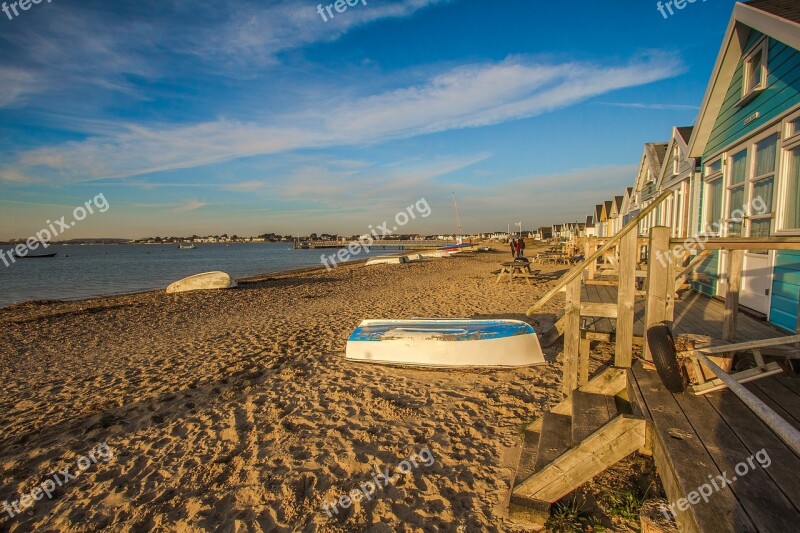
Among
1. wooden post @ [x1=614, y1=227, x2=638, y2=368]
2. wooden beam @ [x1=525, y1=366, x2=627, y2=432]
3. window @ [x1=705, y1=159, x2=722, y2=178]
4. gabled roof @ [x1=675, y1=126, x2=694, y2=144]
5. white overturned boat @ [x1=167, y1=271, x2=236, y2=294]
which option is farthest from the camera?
white overturned boat @ [x1=167, y1=271, x2=236, y2=294]

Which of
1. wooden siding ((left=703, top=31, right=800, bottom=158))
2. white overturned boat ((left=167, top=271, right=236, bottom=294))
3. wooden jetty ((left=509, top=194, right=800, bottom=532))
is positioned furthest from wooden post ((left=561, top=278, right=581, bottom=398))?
white overturned boat ((left=167, top=271, right=236, bottom=294))

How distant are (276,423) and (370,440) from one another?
1437 mm

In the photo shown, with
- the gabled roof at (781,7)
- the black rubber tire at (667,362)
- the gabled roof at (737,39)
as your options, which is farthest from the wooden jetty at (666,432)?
the gabled roof at (781,7)

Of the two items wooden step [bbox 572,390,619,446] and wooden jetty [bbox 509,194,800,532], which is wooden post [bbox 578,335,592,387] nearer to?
wooden jetty [bbox 509,194,800,532]

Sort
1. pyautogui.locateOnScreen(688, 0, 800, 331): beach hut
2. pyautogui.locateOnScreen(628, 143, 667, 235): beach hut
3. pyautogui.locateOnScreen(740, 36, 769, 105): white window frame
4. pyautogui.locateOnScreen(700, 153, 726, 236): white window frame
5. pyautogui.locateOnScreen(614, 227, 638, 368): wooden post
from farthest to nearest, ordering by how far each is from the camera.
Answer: pyautogui.locateOnScreen(628, 143, 667, 235): beach hut → pyautogui.locateOnScreen(700, 153, 726, 236): white window frame → pyautogui.locateOnScreen(740, 36, 769, 105): white window frame → pyautogui.locateOnScreen(688, 0, 800, 331): beach hut → pyautogui.locateOnScreen(614, 227, 638, 368): wooden post

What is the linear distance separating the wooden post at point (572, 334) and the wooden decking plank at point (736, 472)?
1.31 meters

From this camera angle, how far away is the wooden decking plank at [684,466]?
2.03m

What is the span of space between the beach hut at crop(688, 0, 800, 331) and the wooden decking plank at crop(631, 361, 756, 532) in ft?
14.0

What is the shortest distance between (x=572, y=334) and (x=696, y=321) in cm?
308

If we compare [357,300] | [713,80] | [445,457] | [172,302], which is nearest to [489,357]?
[445,457]

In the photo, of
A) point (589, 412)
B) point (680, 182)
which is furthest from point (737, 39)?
point (589, 412)

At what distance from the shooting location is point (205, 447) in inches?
188

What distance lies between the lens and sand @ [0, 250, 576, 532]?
3.63m

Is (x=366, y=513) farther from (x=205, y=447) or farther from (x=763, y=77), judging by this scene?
(x=763, y=77)
